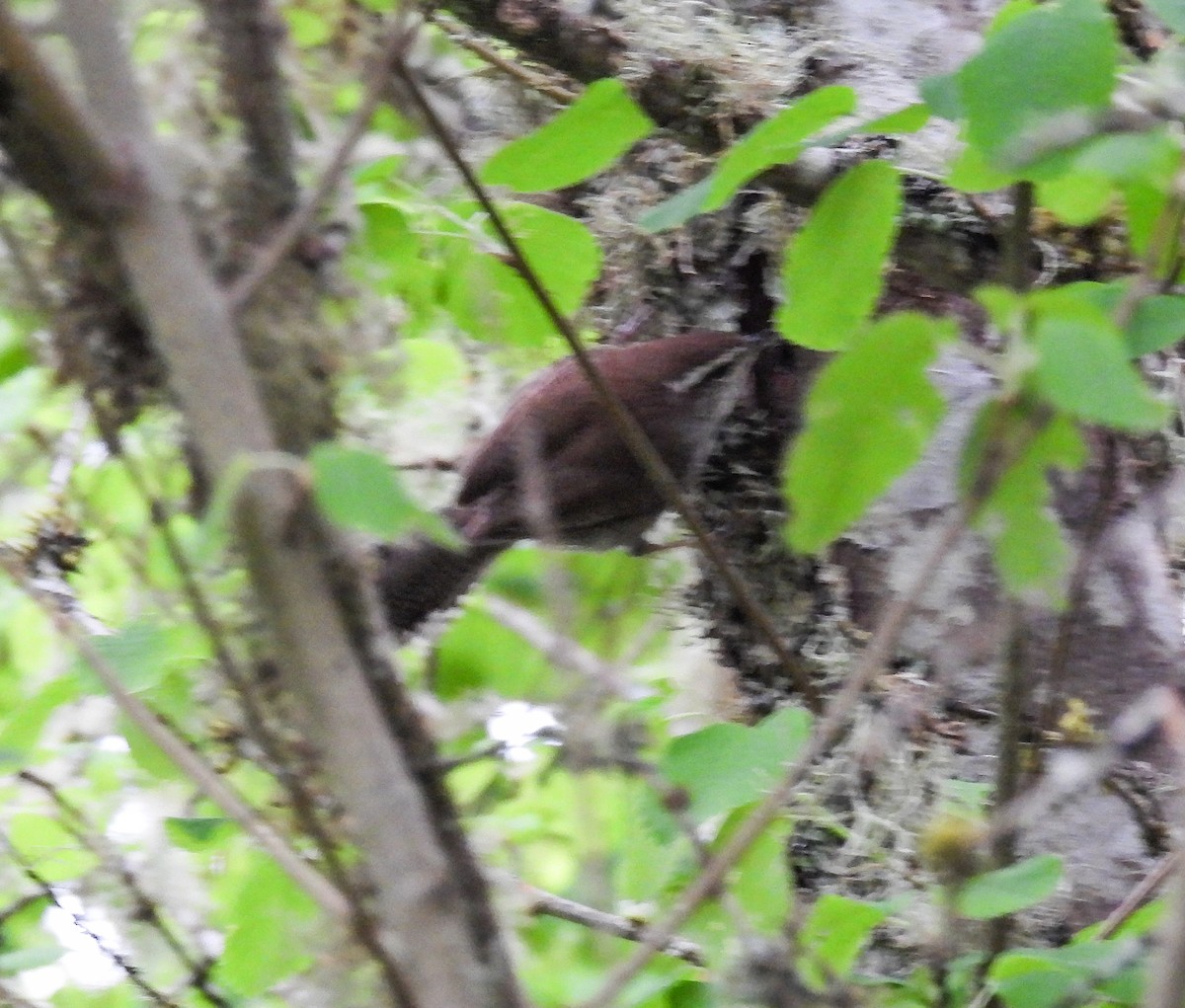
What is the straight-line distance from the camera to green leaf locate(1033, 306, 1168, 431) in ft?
1.71

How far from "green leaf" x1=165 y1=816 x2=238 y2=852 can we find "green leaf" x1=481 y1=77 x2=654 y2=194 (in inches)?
22.3

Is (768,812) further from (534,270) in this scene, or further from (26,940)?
(26,940)

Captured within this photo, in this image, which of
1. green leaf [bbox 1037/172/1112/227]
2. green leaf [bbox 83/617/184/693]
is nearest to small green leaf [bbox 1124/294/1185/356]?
green leaf [bbox 1037/172/1112/227]

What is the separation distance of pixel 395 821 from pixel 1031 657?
0.95m

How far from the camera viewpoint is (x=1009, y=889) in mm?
852

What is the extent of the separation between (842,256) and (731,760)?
0.38 m

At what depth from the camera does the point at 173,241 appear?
609 mm

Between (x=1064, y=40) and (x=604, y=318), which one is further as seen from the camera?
(x=604, y=318)

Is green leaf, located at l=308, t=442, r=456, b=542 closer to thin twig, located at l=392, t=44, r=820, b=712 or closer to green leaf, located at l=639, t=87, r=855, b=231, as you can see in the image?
thin twig, located at l=392, t=44, r=820, b=712

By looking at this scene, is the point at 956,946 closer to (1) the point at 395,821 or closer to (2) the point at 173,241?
(1) the point at 395,821

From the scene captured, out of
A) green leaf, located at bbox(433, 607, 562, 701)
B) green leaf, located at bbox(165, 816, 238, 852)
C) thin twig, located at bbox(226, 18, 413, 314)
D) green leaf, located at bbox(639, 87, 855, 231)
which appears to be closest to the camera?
thin twig, located at bbox(226, 18, 413, 314)

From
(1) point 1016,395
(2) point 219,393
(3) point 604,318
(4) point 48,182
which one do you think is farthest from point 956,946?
(3) point 604,318

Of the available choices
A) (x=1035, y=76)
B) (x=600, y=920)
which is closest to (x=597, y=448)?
(x=600, y=920)

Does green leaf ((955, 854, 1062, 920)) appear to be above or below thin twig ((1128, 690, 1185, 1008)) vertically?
below
